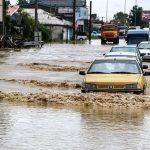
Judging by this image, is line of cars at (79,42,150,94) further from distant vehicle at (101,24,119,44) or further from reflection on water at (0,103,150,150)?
distant vehicle at (101,24,119,44)

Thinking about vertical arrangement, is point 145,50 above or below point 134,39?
above

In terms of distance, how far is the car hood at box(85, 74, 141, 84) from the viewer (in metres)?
17.5

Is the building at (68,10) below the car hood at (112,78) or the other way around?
below

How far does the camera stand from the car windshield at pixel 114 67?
1861 cm

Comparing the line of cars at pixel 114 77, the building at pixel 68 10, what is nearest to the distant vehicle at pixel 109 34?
the building at pixel 68 10

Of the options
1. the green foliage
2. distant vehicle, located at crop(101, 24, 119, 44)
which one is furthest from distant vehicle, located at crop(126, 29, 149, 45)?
the green foliage

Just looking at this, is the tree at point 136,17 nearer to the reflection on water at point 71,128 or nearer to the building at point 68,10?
the building at point 68,10

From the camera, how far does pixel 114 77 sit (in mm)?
17859

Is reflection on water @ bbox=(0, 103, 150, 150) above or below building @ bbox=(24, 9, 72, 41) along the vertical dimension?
above

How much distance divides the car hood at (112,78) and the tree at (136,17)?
156 m

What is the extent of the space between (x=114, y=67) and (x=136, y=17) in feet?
540

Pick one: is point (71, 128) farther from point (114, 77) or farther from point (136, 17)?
point (136, 17)

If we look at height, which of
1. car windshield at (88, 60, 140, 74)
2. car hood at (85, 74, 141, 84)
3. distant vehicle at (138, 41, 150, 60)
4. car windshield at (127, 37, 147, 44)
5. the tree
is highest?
car windshield at (88, 60, 140, 74)

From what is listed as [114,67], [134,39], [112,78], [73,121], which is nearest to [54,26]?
[134,39]
